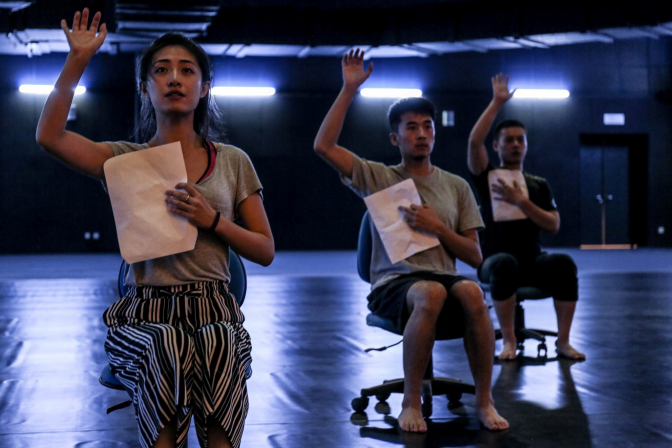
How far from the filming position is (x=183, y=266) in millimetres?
1795

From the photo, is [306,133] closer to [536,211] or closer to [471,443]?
[536,211]

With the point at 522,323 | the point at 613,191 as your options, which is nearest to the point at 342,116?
the point at 522,323

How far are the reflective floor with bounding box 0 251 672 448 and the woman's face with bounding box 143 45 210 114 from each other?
1090 mm

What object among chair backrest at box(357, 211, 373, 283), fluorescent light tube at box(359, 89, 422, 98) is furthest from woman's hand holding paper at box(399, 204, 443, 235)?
fluorescent light tube at box(359, 89, 422, 98)

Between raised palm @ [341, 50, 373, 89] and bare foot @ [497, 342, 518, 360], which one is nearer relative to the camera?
raised palm @ [341, 50, 373, 89]

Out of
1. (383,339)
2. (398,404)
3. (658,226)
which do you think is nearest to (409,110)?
(398,404)

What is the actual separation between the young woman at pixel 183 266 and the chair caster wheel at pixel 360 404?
3.47 feet

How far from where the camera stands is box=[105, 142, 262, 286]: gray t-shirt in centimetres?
179

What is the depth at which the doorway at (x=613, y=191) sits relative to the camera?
13.6 metres

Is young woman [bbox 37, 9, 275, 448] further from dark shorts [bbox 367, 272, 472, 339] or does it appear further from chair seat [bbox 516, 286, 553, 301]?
chair seat [bbox 516, 286, 553, 301]

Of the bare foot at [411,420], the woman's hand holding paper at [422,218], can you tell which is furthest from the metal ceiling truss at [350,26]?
the bare foot at [411,420]

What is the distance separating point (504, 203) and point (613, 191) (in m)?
10.7

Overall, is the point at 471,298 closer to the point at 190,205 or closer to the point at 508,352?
the point at 190,205

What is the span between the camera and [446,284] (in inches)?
104
